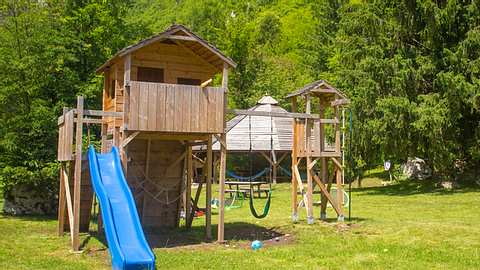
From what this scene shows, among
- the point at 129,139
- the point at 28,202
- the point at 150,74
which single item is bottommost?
the point at 28,202

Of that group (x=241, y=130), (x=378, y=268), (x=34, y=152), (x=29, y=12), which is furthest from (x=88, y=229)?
(x=241, y=130)

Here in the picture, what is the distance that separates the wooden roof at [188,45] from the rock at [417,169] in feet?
80.0

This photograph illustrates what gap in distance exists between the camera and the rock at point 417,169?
121 ft

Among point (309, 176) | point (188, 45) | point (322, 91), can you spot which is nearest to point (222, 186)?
point (309, 176)

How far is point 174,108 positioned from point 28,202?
1048 centimetres

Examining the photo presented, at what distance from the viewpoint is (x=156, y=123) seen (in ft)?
44.2

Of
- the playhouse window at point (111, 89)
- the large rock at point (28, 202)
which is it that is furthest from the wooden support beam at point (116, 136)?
the large rock at point (28, 202)

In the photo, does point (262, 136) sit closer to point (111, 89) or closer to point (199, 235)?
point (111, 89)

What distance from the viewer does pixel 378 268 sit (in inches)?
416

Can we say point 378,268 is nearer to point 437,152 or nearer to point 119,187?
point 119,187

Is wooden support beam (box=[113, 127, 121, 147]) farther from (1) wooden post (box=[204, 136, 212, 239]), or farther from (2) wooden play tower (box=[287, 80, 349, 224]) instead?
(2) wooden play tower (box=[287, 80, 349, 224])

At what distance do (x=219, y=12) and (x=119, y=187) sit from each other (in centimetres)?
6309

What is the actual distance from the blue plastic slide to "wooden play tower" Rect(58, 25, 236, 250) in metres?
0.44

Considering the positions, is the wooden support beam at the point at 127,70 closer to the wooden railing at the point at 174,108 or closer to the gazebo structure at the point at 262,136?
the wooden railing at the point at 174,108
